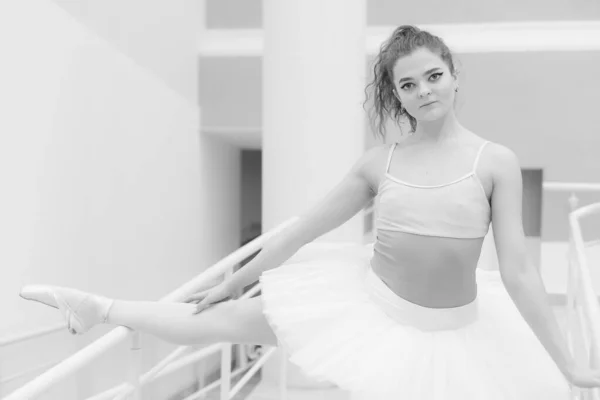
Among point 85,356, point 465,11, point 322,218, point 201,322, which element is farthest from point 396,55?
point 465,11

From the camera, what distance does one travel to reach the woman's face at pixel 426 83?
1.02m

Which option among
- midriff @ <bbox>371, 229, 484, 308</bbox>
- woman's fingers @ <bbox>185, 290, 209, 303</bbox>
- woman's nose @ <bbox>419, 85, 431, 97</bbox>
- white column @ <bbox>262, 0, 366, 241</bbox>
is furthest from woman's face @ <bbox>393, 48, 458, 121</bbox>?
white column @ <bbox>262, 0, 366, 241</bbox>

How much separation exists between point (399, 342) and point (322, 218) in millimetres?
323

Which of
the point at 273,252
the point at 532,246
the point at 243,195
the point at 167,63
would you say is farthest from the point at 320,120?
the point at 243,195

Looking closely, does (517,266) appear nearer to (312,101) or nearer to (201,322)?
(201,322)

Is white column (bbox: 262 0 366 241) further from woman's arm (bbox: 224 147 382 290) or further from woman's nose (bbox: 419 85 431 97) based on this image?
woman's nose (bbox: 419 85 431 97)

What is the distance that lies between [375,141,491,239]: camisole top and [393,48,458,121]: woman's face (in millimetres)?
115

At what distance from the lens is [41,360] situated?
8.08 ft

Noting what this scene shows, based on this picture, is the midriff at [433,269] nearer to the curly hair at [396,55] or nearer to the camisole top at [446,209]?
the camisole top at [446,209]

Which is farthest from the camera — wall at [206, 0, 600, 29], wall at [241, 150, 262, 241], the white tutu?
wall at [241, 150, 262, 241]

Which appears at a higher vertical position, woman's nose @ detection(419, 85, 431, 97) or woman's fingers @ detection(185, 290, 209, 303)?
woman's nose @ detection(419, 85, 431, 97)

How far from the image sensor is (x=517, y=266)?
3.16 feet

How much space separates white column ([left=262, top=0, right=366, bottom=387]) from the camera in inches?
106

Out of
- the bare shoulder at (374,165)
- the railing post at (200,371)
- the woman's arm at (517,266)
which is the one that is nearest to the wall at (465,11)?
the railing post at (200,371)
